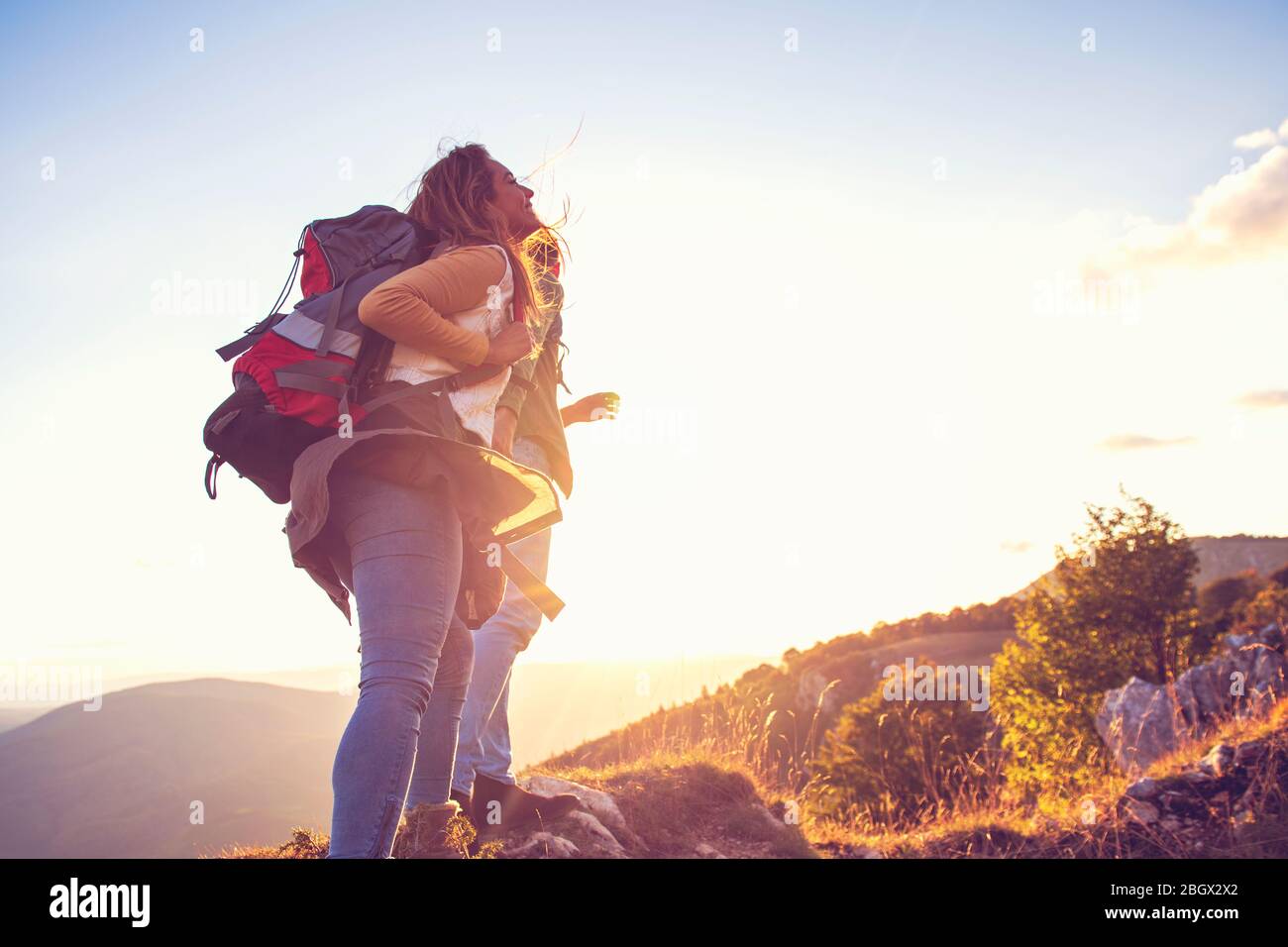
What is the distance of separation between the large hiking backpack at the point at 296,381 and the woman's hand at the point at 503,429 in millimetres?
255

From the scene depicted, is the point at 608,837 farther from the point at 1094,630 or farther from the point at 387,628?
the point at 1094,630

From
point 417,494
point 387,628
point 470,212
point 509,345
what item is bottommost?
point 387,628

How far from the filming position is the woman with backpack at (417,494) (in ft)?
6.25

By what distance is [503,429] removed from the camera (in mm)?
2576

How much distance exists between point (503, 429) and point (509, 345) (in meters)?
0.34

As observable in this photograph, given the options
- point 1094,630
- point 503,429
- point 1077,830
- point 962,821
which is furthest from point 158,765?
point 503,429

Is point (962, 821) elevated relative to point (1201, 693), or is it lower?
elevated

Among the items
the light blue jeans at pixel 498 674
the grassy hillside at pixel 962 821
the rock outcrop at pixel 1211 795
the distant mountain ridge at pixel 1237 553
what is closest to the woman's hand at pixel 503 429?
the light blue jeans at pixel 498 674

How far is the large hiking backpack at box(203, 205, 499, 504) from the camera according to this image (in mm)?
2113

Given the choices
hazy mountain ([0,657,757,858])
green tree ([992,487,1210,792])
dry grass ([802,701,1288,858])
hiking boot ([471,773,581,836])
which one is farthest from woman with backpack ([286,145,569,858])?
hazy mountain ([0,657,757,858])

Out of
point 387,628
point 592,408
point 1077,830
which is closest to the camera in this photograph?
point 387,628

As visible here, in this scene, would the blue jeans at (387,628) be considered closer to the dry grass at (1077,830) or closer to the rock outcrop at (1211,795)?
the dry grass at (1077,830)

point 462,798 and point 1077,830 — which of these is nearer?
point 462,798
